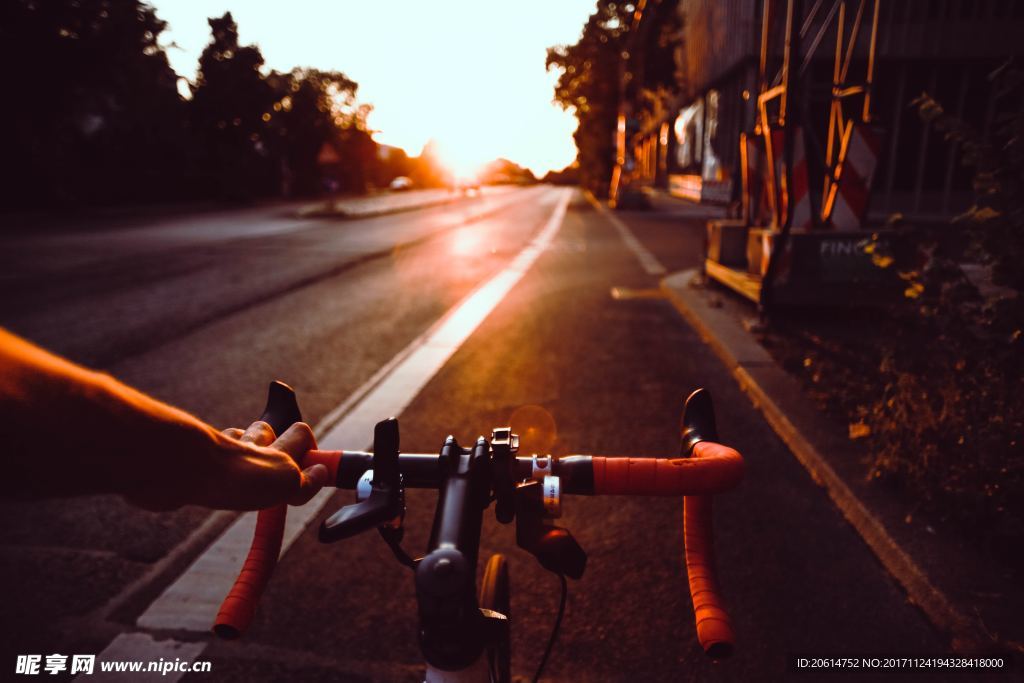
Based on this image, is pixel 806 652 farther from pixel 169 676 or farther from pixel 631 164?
pixel 631 164

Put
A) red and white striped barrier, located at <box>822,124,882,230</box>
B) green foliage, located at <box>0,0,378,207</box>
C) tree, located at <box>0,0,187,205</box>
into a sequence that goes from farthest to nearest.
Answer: green foliage, located at <box>0,0,378,207</box>
tree, located at <box>0,0,187,205</box>
red and white striped barrier, located at <box>822,124,882,230</box>

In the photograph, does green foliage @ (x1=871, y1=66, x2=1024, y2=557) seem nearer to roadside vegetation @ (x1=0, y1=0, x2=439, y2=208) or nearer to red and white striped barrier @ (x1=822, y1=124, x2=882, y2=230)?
red and white striped barrier @ (x1=822, y1=124, x2=882, y2=230)

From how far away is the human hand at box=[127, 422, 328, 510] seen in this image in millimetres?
862

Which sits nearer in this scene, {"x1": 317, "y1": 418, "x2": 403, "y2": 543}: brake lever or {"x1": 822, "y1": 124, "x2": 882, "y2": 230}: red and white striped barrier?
{"x1": 317, "y1": 418, "x2": 403, "y2": 543}: brake lever

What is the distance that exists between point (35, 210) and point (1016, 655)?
28984mm

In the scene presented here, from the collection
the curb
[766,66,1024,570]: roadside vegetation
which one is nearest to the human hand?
the curb

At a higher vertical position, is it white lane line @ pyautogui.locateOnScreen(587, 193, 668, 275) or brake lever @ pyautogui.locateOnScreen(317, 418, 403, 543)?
brake lever @ pyautogui.locateOnScreen(317, 418, 403, 543)

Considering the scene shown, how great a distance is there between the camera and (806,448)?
387cm

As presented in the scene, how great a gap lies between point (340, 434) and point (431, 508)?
1.19 meters

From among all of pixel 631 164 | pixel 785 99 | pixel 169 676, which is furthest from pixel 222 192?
pixel 169 676

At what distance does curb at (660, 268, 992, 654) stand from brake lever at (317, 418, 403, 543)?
2.34 metres

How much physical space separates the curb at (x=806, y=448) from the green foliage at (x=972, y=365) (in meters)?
0.28

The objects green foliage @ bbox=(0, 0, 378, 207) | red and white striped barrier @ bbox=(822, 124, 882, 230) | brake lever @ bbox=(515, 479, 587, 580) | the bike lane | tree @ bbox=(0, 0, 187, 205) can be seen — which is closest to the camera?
brake lever @ bbox=(515, 479, 587, 580)

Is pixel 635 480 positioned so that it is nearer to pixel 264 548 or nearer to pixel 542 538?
pixel 542 538
